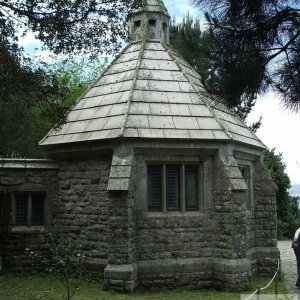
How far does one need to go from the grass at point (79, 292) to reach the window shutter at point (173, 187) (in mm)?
1995

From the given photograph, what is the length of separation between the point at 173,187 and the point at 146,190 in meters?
0.74

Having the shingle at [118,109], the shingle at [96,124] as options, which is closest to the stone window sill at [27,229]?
the shingle at [96,124]

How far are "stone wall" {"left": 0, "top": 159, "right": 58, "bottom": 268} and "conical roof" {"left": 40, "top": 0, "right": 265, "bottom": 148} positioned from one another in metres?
0.79

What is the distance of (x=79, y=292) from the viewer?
10031mm

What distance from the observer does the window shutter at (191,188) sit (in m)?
11.2

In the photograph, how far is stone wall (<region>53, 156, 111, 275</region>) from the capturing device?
11.1 meters

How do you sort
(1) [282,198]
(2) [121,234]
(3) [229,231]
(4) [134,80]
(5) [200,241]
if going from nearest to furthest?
(2) [121,234]
(3) [229,231]
(5) [200,241]
(4) [134,80]
(1) [282,198]

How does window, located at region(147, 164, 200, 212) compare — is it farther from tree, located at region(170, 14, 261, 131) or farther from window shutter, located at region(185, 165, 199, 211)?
tree, located at region(170, 14, 261, 131)

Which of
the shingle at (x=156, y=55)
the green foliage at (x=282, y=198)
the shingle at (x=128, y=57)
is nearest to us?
the shingle at (x=156, y=55)

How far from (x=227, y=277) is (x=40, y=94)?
18.7ft

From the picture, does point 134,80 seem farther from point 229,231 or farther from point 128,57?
point 229,231

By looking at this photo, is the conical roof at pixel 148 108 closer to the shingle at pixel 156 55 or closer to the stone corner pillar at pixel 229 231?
the shingle at pixel 156 55

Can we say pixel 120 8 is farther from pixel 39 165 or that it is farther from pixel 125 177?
pixel 39 165

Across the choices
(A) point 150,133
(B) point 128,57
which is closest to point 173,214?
(A) point 150,133
